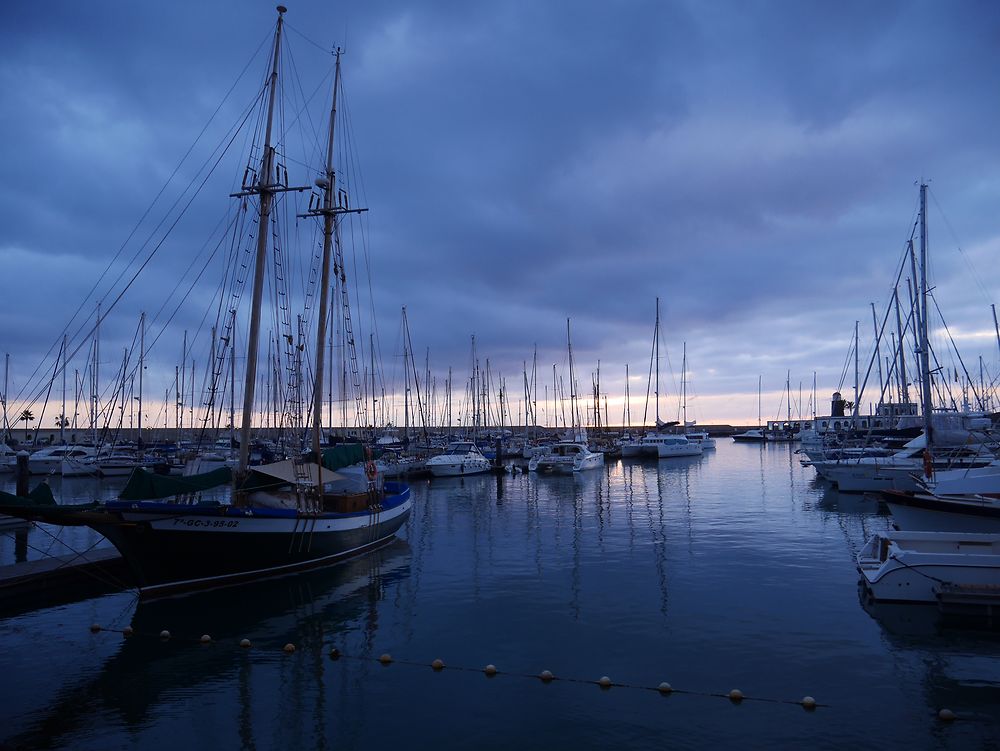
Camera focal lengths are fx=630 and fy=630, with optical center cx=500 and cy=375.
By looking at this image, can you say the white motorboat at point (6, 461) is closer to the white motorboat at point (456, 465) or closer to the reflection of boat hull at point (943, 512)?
the white motorboat at point (456, 465)

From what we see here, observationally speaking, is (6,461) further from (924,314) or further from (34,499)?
(924,314)

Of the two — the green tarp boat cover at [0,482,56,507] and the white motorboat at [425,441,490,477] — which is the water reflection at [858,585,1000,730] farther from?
the white motorboat at [425,441,490,477]

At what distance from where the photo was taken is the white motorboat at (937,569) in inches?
642

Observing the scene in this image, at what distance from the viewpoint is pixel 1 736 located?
1073 cm

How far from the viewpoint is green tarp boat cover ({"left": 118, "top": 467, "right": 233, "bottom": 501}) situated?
19.1 metres

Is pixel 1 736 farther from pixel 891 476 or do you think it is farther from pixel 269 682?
pixel 891 476

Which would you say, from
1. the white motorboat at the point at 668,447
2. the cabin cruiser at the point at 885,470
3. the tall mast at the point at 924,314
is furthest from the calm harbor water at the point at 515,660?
the white motorboat at the point at 668,447

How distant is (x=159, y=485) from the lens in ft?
64.1

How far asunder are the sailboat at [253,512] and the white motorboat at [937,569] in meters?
17.6

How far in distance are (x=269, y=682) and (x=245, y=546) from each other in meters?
7.59

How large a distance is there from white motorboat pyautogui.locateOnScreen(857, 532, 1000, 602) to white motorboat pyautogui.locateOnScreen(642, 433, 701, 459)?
73.2m

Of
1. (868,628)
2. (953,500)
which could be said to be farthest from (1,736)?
(953,500)

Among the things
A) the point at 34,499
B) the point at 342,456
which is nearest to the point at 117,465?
the point at 342,456

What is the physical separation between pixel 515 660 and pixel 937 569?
11511mm
